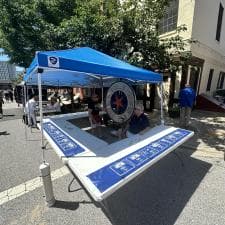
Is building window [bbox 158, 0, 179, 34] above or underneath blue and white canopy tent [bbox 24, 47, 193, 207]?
above

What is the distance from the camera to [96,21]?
7.10 metres

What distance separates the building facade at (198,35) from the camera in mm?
9367

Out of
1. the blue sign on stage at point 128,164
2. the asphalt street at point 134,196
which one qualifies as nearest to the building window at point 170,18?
the asphalt street at point 134,196

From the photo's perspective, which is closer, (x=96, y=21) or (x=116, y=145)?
(x=116, y=145)

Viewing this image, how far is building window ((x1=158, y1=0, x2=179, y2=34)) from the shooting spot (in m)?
10.1

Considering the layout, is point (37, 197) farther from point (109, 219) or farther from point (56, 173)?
point (109, 219)

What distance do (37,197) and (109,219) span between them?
1.45 metres

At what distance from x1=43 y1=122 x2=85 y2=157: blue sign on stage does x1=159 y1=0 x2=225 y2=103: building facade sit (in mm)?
6301

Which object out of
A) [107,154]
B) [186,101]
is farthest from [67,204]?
[186,101]

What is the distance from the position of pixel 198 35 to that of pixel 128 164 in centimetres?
1011

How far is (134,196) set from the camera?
321cm

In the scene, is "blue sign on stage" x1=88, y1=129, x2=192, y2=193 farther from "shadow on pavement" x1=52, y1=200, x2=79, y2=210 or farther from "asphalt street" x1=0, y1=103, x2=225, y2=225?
"shadow on pavement" x1=52, y1=200, x2=79, y2=210

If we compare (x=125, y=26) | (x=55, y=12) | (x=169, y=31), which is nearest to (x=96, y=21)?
(x=125, y=26)

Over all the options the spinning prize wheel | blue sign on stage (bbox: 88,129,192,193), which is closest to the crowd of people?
the spinning prize wheel
